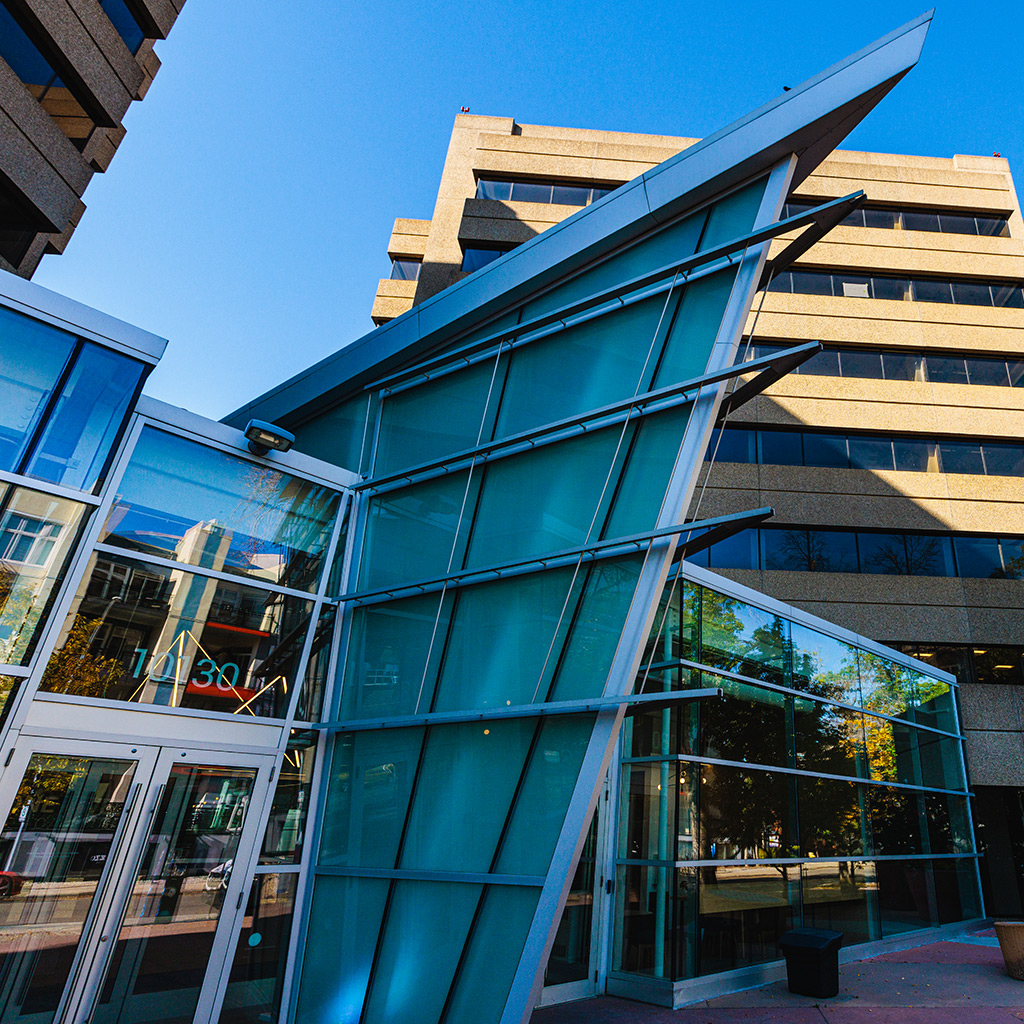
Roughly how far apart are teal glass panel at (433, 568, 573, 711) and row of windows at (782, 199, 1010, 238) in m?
23.4

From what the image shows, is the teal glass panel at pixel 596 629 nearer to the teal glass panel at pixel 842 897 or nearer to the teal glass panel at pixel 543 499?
the teal glass panel at pixel 543 499

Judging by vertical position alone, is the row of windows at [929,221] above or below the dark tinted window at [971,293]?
above

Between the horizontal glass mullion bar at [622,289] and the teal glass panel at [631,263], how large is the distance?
20cm

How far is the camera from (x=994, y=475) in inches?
880

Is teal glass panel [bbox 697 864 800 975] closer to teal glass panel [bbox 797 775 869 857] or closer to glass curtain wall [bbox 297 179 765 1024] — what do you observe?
teal glass panel [bbox 797 775 869 857]

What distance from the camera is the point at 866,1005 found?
31.5 ft

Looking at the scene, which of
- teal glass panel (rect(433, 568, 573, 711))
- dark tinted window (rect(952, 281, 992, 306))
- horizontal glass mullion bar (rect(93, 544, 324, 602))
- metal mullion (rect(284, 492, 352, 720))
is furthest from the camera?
dark tinted window (rect(952, 281, 992, 306))

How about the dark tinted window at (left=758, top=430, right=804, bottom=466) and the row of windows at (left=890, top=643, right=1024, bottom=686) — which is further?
the dark tinted window at (left=758, top=430, right=804, bottom=466)

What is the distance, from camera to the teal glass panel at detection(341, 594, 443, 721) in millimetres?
8906

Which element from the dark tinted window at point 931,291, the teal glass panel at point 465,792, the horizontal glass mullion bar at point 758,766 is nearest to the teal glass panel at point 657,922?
the horizontal glass mullion bar at point 758,766

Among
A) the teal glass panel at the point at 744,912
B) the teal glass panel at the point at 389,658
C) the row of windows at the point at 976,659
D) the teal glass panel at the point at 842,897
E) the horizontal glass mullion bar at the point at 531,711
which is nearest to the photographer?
the horizontal glass mullion bar at the point at 531,711

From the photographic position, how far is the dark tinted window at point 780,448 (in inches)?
877

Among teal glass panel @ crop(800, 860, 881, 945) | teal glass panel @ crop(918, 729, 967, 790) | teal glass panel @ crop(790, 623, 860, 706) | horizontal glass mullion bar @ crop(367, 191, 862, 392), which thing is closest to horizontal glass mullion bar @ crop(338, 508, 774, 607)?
horizontal glass mullion bar @ crop(367, 191, 862, 392)

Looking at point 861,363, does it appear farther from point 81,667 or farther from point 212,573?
point 81,667
